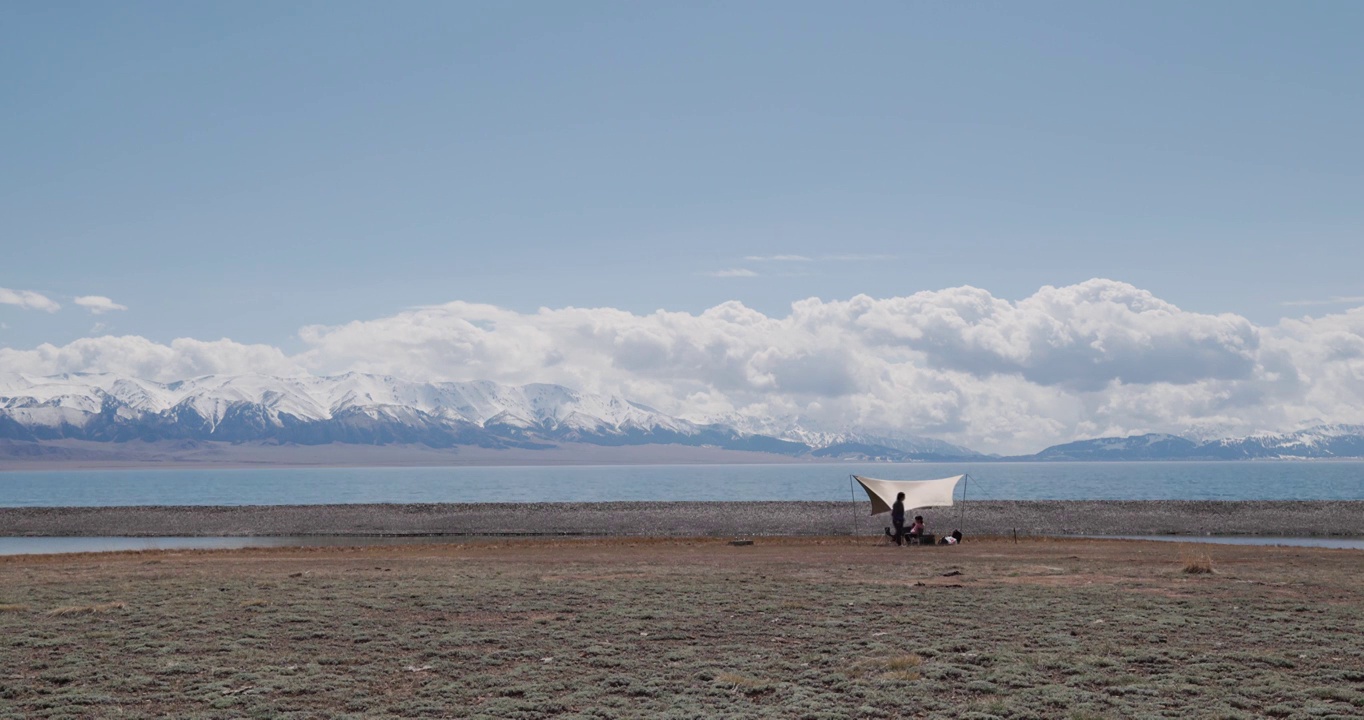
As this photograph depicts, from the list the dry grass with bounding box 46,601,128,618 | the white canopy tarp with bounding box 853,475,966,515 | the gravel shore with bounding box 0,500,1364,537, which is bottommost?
the gravel shore with bounding box 0,500,1364,537

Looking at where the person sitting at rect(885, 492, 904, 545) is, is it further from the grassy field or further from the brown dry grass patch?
the brown dry grass patch

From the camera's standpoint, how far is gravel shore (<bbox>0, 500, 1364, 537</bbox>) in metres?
67.1

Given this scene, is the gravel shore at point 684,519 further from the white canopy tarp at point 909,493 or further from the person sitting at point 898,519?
the person sitting at point 898,519

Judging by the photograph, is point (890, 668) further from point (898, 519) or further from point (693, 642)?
point (898, 519)

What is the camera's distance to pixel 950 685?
13.8 meters

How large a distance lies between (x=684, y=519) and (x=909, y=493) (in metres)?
31.4

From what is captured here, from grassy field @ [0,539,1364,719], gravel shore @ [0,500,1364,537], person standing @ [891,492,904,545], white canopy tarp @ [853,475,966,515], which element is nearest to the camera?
grassy field @ [0,539,1364,719]

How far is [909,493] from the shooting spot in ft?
151

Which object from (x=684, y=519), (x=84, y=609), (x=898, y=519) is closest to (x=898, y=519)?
(x=898, y=519)

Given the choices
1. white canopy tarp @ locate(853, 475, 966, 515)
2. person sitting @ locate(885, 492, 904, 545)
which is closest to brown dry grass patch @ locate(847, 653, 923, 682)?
person sitting @ locate(885, 492, 904, 545)

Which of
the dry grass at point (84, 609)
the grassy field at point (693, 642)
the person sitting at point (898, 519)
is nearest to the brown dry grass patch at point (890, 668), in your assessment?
the grassy field at point (693, 642)

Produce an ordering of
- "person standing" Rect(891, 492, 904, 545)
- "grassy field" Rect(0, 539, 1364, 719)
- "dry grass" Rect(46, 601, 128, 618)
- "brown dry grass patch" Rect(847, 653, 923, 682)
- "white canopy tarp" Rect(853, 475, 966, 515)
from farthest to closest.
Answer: "white canopy tarp" Rect(853, 475, 966, 515) → "person standing" Rect(891, 492, 904, 545) → "dry grass" Rect(46, 601, 128, 618) → "brown dry grass patch" Rect(847, 653, 923, 682) → "grassy field" Rect(0, 539, 1364, 719)

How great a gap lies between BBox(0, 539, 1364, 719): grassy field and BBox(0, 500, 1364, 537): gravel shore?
38885mm

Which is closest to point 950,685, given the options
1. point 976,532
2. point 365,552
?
point 365,552
